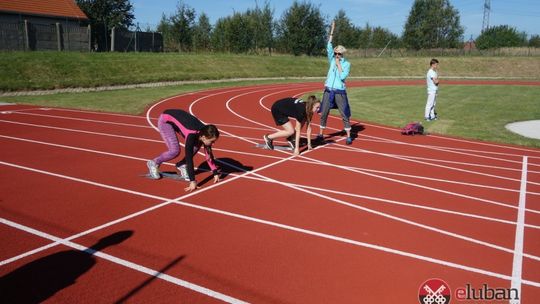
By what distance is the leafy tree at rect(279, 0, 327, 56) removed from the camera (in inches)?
1818

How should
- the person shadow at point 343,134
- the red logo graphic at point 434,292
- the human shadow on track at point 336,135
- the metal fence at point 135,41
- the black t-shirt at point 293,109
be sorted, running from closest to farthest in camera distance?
the red logo graphic at point 434,292 < the black t-shirt at point 293,109 < the human shadow on track at point 336,135 < the person shadow at point 343,134 < the metal fence at point 135,41

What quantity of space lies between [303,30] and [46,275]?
45035 mm

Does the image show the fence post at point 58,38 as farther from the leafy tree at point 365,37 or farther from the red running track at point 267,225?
the leafy tree at point 365,37

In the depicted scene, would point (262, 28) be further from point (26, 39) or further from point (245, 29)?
point (26, 39)

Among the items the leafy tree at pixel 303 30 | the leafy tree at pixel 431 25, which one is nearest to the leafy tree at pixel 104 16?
the leafy tree at pixel 303 30

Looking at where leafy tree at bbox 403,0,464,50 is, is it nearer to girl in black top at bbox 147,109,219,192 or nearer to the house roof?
the house roof

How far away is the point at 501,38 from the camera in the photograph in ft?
250

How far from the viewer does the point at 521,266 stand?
173 inches

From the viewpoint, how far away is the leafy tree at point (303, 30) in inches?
1818

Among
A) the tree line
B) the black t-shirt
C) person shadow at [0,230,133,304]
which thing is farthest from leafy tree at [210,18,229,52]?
person shadow at [0,230,133,304]

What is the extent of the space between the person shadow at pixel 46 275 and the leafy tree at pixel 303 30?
1738 inches

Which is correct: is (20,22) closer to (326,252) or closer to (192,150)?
(192,150)

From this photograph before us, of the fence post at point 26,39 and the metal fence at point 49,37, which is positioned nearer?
the metal fence at point 49,37

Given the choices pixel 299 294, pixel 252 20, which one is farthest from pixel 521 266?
pixel 252 20
